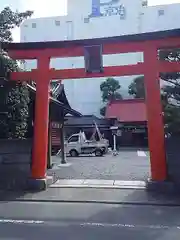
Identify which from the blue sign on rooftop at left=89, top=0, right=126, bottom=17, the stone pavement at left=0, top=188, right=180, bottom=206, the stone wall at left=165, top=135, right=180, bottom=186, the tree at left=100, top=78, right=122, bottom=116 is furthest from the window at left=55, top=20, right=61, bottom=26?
the stone pavement at left=0, top=188, right=180, bottom=206

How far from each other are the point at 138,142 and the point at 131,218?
32176 mm

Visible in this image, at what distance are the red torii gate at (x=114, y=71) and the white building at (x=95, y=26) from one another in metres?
44.2

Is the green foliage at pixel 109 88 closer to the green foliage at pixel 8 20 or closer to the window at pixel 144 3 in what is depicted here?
the window at pixel 144 3

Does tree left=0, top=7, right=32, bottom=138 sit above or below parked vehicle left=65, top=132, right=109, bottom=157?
above

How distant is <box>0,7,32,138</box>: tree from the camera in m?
11.9

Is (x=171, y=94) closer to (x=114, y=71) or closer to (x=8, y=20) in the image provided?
(x=114, y=71)

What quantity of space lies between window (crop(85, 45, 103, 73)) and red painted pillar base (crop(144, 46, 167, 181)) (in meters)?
1.54

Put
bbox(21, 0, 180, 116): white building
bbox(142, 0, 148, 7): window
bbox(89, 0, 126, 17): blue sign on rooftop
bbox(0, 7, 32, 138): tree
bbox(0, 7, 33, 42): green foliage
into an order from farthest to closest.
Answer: bbox(89, 0, 126, 17): blue sign on rooftop
bbox(142, 0, 148, 7): window
bbox(21, 0, 180, 116): white building
bbox(0, 7, 33, 42): green foliage
bbox(0, 7, 32, 138): tree

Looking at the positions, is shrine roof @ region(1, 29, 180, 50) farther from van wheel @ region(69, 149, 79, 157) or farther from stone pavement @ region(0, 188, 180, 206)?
van wheel @ region(69, 149, 79, 157)

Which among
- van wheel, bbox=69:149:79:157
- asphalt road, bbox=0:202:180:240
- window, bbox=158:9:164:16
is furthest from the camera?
window, bbox=158:9:164:16

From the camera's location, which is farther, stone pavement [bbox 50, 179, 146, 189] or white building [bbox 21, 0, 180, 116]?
white building [bbox 21, 0, 180, 116]

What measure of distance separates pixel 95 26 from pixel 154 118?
5228 cm

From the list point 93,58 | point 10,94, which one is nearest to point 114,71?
point 93,58

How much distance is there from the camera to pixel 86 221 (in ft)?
25.0
